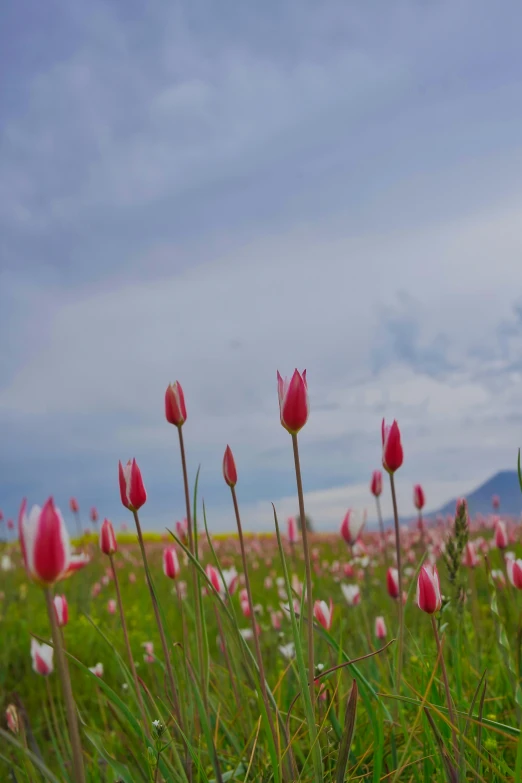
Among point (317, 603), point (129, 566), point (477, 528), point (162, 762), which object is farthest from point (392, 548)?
point (162, 762)

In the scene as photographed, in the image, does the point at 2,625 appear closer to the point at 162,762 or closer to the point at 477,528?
the point at 162,762

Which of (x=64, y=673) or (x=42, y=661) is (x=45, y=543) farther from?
(x=42, y=661)

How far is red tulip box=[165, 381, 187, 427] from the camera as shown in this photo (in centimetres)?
225

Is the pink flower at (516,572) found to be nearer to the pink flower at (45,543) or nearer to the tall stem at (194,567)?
the tall stem at (194,567)

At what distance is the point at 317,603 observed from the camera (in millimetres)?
2850

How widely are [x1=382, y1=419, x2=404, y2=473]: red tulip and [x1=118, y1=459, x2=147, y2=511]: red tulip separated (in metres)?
0.83

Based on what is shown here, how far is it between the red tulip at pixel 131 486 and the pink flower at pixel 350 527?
1.40 meters

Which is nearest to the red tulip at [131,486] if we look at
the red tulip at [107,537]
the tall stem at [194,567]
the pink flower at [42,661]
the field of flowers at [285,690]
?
the field of flowers at [285,690]

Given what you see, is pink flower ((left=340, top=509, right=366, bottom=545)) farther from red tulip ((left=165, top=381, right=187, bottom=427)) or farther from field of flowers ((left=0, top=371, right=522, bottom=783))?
red tulip ((left=165, top=381, right=187, bottom=427))

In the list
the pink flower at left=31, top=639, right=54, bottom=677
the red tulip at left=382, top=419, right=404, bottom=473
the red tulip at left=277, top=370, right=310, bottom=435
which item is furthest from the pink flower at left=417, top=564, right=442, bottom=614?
the pink flower at left=31, top=639, right=54, bottom=677

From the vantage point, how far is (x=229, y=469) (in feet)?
7.12

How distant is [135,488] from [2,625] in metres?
6.45

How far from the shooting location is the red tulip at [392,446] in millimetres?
2342

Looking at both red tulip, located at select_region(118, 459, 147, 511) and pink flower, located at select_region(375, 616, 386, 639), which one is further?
pink flower, located at select_region(375, 616, 386, 639)
